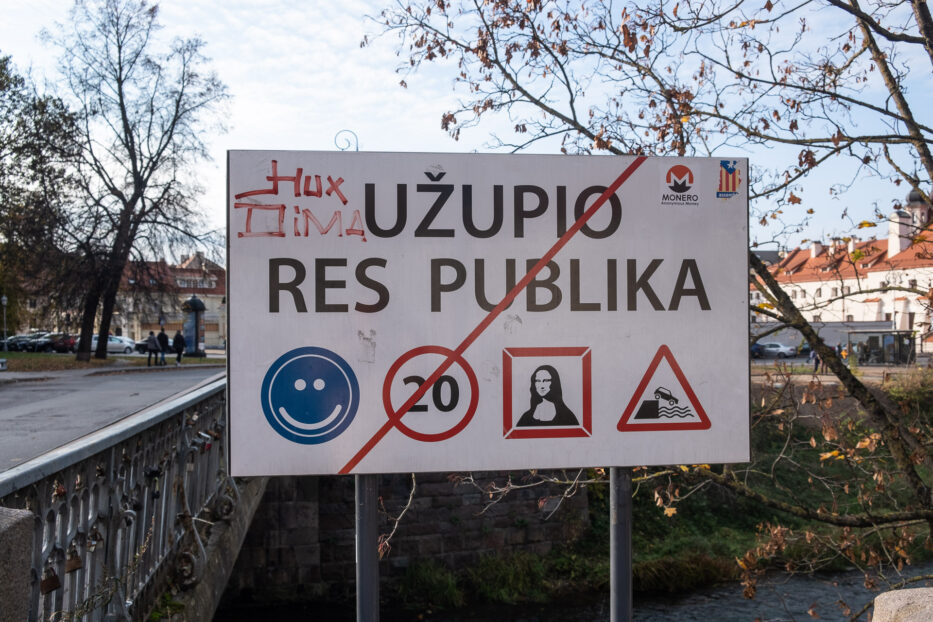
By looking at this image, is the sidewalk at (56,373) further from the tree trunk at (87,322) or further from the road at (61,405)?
the tree trunk at (87,322)

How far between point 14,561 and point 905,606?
6.12ft

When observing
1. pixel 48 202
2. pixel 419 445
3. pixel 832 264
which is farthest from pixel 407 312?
pixel 48 202

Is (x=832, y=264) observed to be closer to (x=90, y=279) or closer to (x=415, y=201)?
(x=415, y=201)

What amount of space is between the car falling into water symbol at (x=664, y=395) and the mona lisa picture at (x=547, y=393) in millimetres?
200

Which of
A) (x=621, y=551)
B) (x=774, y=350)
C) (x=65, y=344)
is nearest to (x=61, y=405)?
(x=621, y=551)

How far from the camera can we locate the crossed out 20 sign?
2.38 meters

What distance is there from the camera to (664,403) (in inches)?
98.8

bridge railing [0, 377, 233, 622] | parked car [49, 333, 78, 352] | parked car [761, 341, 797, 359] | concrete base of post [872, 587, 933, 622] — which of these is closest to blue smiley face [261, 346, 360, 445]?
bridge railing [0, 377, 233, 622]

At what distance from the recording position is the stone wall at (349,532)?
49.9 ft

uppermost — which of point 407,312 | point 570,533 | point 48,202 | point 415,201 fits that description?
point 48,202

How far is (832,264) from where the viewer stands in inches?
279

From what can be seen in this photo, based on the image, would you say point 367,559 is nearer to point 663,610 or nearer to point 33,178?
point 663,610

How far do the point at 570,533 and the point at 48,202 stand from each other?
23.8 meters

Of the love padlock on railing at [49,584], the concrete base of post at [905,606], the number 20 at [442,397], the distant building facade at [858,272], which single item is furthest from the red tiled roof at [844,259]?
the love padlock on railing at [49,584]
